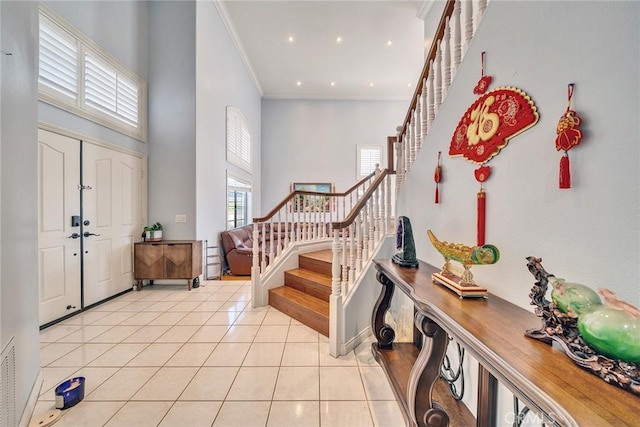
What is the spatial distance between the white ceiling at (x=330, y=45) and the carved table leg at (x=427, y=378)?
5.10 metres

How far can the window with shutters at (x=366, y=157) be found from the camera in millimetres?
7406

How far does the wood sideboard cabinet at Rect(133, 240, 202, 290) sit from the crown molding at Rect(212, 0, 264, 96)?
13.9ft

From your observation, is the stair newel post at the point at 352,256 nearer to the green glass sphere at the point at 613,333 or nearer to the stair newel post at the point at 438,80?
the stair newel post at the point at 438,80

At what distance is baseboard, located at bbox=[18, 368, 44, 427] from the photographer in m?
1.43

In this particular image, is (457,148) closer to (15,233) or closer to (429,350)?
(429,350)

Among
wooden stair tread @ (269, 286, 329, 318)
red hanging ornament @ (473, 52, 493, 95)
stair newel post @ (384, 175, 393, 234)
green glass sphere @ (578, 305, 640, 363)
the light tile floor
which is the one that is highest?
red hanging ornament @ (473, 52, 493, 95)

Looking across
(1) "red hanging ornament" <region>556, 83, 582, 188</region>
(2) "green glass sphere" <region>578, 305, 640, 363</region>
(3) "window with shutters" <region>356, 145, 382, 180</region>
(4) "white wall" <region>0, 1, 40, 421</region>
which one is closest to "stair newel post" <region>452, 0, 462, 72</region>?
(1) "red hanging ornament" <region>556, 83, 582, 188</region>

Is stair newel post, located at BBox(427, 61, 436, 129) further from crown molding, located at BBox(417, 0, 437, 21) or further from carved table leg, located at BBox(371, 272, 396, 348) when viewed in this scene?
crown molding, located at BBox(417, 0, 437, 21)

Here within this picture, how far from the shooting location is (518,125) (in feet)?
3.76

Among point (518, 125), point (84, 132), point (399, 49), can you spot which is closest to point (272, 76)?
point (399, 49)

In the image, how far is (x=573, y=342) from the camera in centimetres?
71

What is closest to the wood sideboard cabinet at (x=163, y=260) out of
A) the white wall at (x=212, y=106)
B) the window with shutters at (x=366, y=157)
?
the white wall at (x=212, y=106)

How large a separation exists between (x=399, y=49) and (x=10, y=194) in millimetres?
6254

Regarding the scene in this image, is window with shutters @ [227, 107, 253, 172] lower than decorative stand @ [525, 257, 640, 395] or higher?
higher
